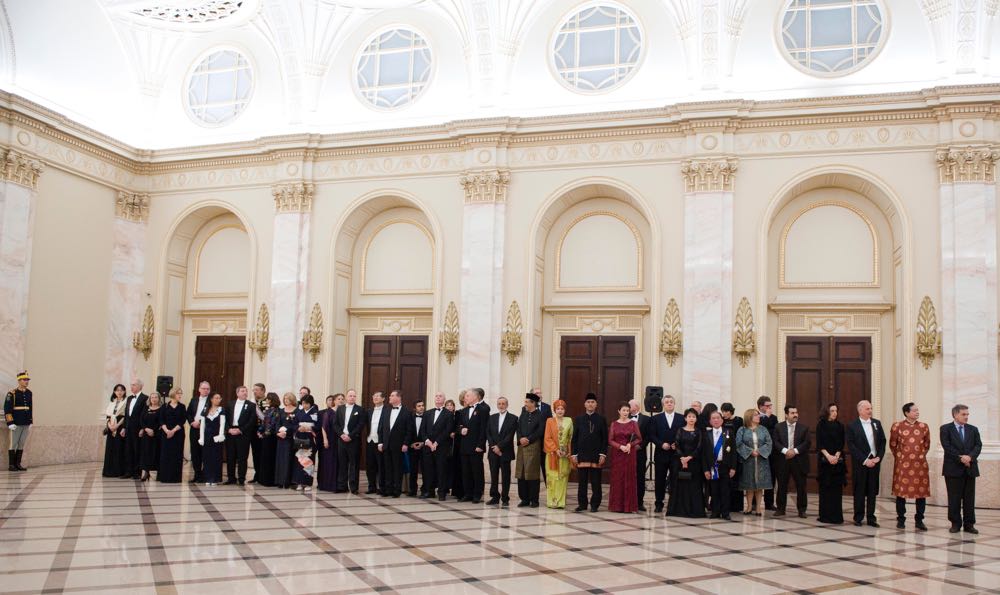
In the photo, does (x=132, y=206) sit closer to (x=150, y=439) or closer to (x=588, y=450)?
(x=150, y=439)

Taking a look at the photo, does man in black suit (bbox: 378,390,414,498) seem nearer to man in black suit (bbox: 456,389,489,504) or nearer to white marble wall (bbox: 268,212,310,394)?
man in black suit (bbox: 456,389,489,504)

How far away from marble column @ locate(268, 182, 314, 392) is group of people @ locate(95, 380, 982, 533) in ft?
6.66

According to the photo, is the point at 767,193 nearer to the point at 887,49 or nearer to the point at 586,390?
the point at 887,49

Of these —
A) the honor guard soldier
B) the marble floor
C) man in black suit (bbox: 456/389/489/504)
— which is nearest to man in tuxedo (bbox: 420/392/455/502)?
man in black suit (bbox: 456/389/489/504)

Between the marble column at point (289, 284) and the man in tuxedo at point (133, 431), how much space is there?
2.64 metres

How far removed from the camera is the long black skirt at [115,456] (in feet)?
43.9

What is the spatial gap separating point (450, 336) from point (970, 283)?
8.25 metres

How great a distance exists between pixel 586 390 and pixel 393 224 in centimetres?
494

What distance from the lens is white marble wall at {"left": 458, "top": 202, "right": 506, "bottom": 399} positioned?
14.6 m

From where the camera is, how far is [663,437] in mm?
11156

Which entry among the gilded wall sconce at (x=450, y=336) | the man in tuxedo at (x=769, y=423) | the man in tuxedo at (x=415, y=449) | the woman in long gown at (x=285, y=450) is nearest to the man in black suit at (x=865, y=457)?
the man in tuxedo at (x=769, y=423)

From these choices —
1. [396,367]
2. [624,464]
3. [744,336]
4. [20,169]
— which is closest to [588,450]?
[624,464]

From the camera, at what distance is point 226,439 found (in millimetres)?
12977

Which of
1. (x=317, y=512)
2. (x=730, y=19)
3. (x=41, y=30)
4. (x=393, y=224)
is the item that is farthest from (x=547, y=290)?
(x=41, y=30)
